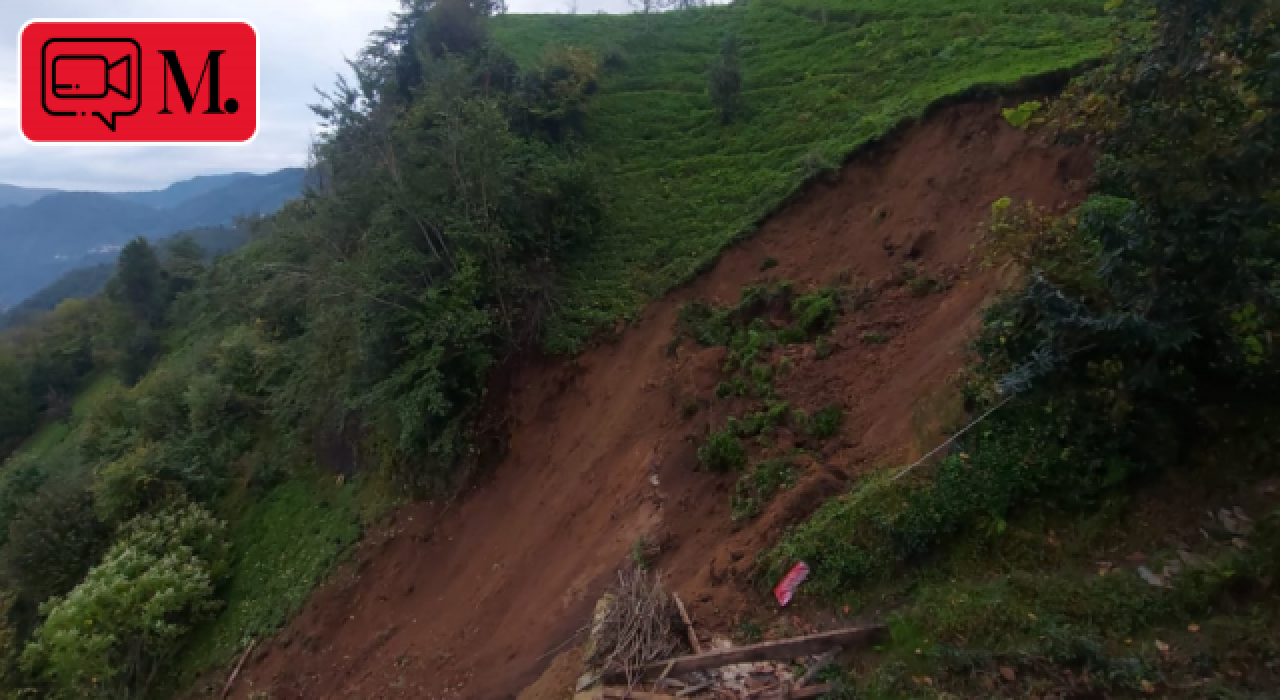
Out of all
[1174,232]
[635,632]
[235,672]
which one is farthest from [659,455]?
[235,672]

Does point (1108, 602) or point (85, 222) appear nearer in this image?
point (1108, 602)

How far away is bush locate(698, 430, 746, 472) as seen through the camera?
8594 mm

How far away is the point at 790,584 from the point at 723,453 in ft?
8.62

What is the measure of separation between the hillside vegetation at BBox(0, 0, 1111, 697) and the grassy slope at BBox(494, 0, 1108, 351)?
8cm

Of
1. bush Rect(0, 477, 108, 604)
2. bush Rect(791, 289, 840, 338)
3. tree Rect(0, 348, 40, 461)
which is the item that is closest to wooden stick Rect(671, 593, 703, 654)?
bush Rect(791, 289, 840, 338)

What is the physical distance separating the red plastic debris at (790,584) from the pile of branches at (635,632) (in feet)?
3.03

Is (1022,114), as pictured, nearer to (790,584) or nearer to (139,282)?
(790,584)

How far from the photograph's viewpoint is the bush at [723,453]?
28.2 ft

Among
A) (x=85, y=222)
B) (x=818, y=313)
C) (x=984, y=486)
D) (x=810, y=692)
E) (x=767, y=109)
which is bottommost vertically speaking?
(x=810, y=692)

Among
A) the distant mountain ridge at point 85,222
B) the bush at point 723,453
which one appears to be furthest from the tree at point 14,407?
the distant mountain ridge at point 85,222

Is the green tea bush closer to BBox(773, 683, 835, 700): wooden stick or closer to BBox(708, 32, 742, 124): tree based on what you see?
BBox(773, 683, 835, 700): wooden stick

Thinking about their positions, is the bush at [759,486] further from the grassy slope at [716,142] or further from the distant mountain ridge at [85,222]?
the distant mountain ridge at [85,222]

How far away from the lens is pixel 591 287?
1326 cm

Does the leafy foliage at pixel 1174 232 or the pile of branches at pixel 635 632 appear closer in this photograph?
the leafy foliage at pixel 1174 232
